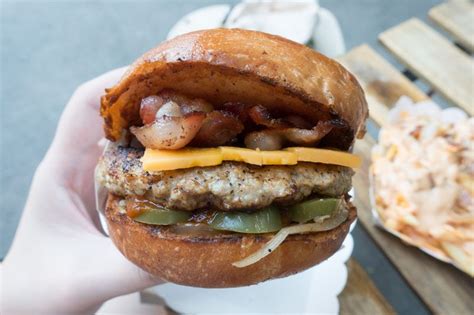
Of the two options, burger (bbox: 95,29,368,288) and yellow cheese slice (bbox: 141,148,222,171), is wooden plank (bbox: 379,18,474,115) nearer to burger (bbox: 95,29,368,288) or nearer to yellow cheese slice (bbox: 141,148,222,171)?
burger (bbox: 95,29,368,288)

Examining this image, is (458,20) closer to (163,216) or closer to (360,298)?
(360,298)

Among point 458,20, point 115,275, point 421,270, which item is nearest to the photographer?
point 115,275

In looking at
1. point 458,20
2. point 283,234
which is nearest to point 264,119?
point 283,234

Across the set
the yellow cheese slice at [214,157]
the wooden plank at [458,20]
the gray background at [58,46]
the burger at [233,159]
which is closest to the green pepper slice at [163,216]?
the burger at [233,159]

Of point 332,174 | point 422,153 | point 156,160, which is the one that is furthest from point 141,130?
point 422,153

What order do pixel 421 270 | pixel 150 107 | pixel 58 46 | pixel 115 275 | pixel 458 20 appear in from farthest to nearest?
pixel 58 46
pixel 458 20
pixel 421 270
pixel 115 275
pixel 150 107

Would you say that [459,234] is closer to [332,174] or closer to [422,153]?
[422,153]
